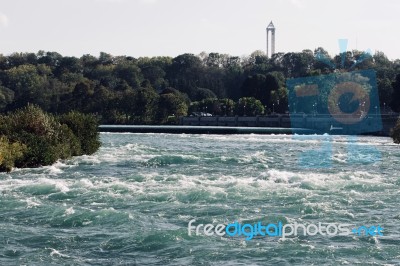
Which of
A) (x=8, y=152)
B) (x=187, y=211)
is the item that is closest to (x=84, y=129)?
(x=8, y=152)

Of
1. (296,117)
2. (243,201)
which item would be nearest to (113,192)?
(243,201)

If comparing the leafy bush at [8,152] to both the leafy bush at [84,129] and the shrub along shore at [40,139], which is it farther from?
the leafy bush at [84,129]

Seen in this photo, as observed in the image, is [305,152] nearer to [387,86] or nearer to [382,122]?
[382,122]

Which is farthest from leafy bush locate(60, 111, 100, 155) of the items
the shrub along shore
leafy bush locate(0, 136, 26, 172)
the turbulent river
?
leafy bush locate(0, 136, 26, 172)

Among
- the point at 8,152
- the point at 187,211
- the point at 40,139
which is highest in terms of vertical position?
the point at 40,139

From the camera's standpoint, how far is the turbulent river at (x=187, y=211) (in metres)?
29.8

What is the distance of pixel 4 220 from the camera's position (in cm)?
3681

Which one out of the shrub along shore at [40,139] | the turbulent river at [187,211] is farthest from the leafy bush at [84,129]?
the turbulent river at [187,211]

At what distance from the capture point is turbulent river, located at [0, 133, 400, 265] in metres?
29.8

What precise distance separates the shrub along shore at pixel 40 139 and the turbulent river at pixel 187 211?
1781 mm

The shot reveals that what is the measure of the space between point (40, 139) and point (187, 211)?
30465 millimetres

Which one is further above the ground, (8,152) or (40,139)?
(40,139)

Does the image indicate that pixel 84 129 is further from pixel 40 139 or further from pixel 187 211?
pixel 187 211

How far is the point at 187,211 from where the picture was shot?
39188 mm
